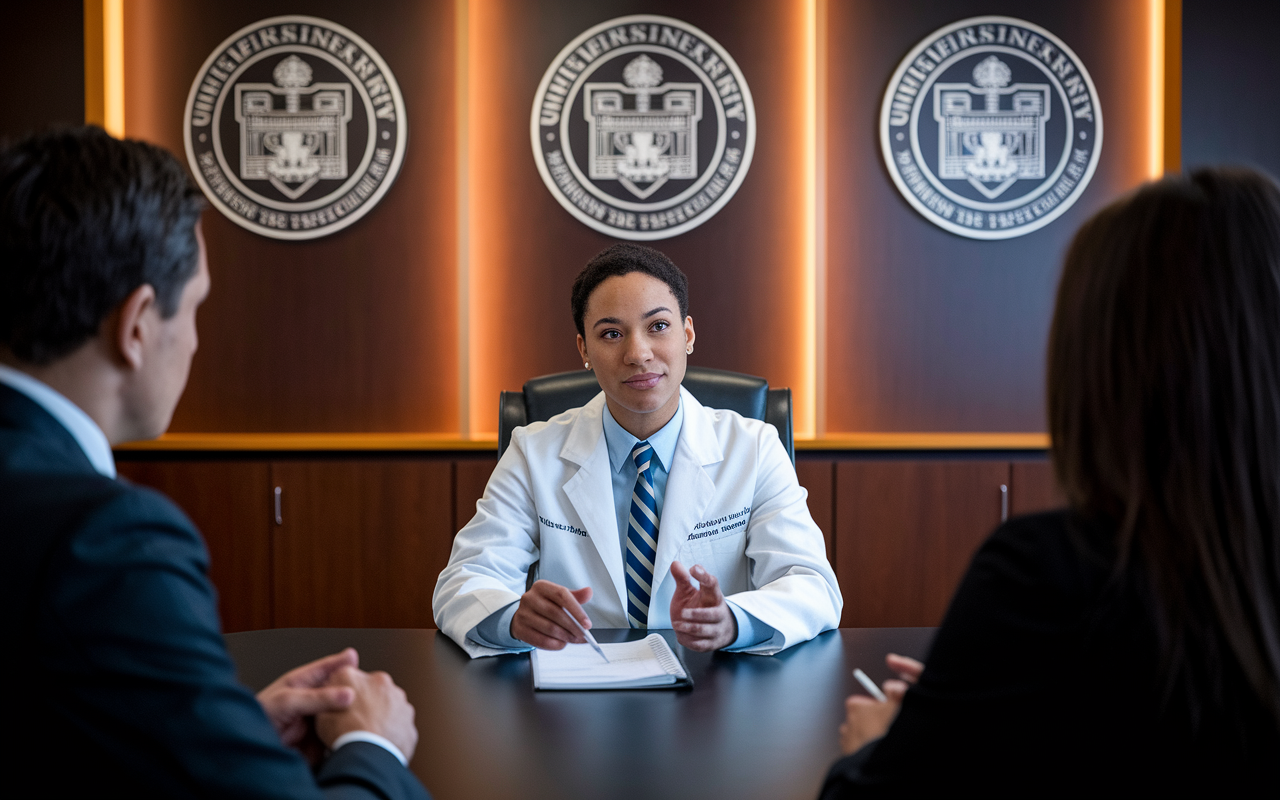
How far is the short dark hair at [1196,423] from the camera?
0.77 m

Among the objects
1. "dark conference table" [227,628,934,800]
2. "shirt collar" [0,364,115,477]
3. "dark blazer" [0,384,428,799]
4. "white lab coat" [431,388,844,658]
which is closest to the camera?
"dark blazer" [0,384,428,799]

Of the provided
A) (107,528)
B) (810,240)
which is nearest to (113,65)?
(810,240)

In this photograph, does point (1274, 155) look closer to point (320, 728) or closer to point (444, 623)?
point (444, 623)

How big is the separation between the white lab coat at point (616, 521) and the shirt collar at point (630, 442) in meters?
0.02

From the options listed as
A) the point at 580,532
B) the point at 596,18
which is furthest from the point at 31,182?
the point at 596,18

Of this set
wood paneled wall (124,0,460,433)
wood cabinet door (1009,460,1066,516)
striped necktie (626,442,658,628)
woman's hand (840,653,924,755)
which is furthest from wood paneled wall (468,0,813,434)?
woman's hand (840,653,924,755)

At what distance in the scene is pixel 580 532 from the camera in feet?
7.21

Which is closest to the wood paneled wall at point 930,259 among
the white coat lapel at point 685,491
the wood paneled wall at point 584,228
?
the wood paneled wall at point 584,228

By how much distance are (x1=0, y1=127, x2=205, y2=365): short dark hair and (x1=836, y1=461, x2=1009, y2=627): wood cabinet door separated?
127 inches

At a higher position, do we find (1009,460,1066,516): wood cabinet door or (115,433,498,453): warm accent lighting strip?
(115,433,498,453): warm accent lighting strip

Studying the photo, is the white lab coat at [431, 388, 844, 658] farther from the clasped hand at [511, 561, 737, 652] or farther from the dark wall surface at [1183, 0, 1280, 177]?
the dark wall surface at [1183, 0, 1280, 177]

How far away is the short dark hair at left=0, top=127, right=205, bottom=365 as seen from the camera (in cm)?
88

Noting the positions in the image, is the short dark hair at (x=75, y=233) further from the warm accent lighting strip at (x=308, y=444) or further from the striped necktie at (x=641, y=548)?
the warm accent lighting strip at (x=308, y=444)

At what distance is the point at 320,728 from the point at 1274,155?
4.65 m
